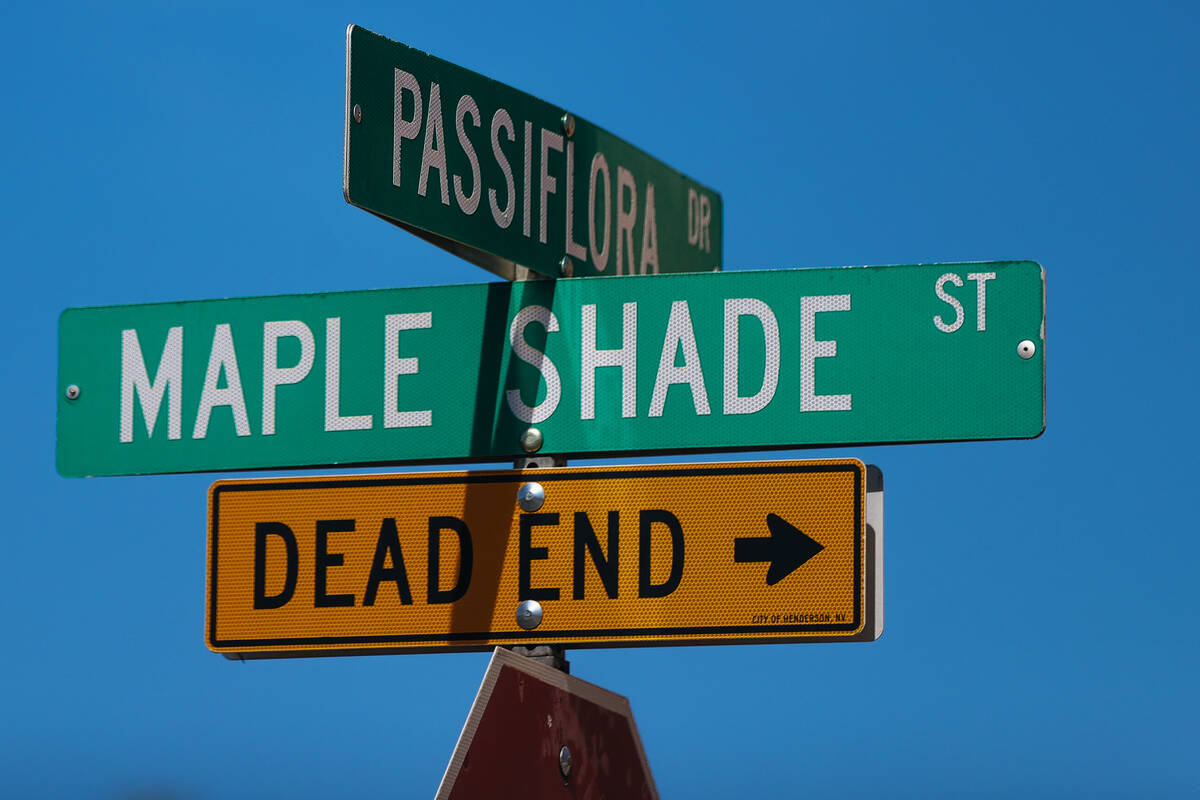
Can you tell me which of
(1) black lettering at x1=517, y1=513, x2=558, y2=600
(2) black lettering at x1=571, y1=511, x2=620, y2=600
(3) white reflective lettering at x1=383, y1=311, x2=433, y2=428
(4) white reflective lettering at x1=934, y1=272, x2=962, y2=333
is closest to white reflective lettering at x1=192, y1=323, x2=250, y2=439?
A: (3) white reflective lettering at x1=383, y1=311, x2=433, y2=428

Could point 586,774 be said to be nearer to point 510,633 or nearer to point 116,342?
point 510,633

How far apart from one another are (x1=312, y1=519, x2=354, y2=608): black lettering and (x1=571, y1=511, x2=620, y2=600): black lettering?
525 mm

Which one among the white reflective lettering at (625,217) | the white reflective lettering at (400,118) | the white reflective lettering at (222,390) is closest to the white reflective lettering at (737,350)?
the white reflective lettering at (625,217)

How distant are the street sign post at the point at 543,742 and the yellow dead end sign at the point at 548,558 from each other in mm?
221

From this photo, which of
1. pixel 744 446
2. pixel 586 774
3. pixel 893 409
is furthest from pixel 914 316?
pixel 586 774

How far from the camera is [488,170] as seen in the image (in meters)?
3.78

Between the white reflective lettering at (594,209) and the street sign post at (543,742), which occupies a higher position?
the white reflective lettering at (594,209)

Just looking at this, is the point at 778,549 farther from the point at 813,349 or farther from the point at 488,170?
the point at 488,170

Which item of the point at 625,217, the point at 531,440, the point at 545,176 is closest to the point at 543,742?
the point at 531,440

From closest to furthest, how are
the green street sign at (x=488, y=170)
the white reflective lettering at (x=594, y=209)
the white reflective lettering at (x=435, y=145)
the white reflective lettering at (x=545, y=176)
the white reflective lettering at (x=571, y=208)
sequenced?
the green street sign at (x=488, y=170) < the white reflective lettering at (x=435, y=145) < the white reflective lettering at (x=545, y=176) < the white reflective lettering at (x=571, y=208) < the white reflective lettering at (x=594, y=209)

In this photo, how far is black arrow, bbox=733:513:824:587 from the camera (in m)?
3.60

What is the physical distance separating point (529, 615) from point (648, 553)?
0.94 feet

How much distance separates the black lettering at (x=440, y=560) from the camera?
3762mm

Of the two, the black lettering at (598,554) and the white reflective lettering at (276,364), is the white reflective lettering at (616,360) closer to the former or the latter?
the black lettering at (598,554)
